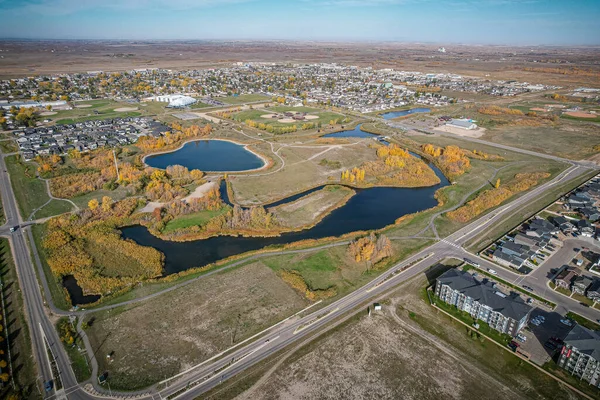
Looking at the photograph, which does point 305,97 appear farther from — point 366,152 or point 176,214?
point 176,214

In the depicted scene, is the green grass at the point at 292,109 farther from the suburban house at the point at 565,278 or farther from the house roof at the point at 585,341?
the house roof at the point at 585,341

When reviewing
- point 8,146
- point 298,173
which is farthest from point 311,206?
point 8,146

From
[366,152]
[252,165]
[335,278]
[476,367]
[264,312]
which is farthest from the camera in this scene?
[366,152]

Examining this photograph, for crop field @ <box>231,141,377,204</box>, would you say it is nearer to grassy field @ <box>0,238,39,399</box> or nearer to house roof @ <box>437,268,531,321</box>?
grassy field @ <box>0,238,39,399</box>

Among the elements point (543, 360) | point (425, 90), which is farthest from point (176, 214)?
point (425, 90)

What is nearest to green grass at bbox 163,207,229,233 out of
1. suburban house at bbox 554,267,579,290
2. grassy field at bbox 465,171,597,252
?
grassy field at bbox 465,171,597,252

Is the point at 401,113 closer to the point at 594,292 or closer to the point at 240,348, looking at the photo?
the point at 594,292

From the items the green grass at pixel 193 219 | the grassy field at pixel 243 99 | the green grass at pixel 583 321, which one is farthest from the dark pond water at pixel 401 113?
the green grass at pixel 583 321
